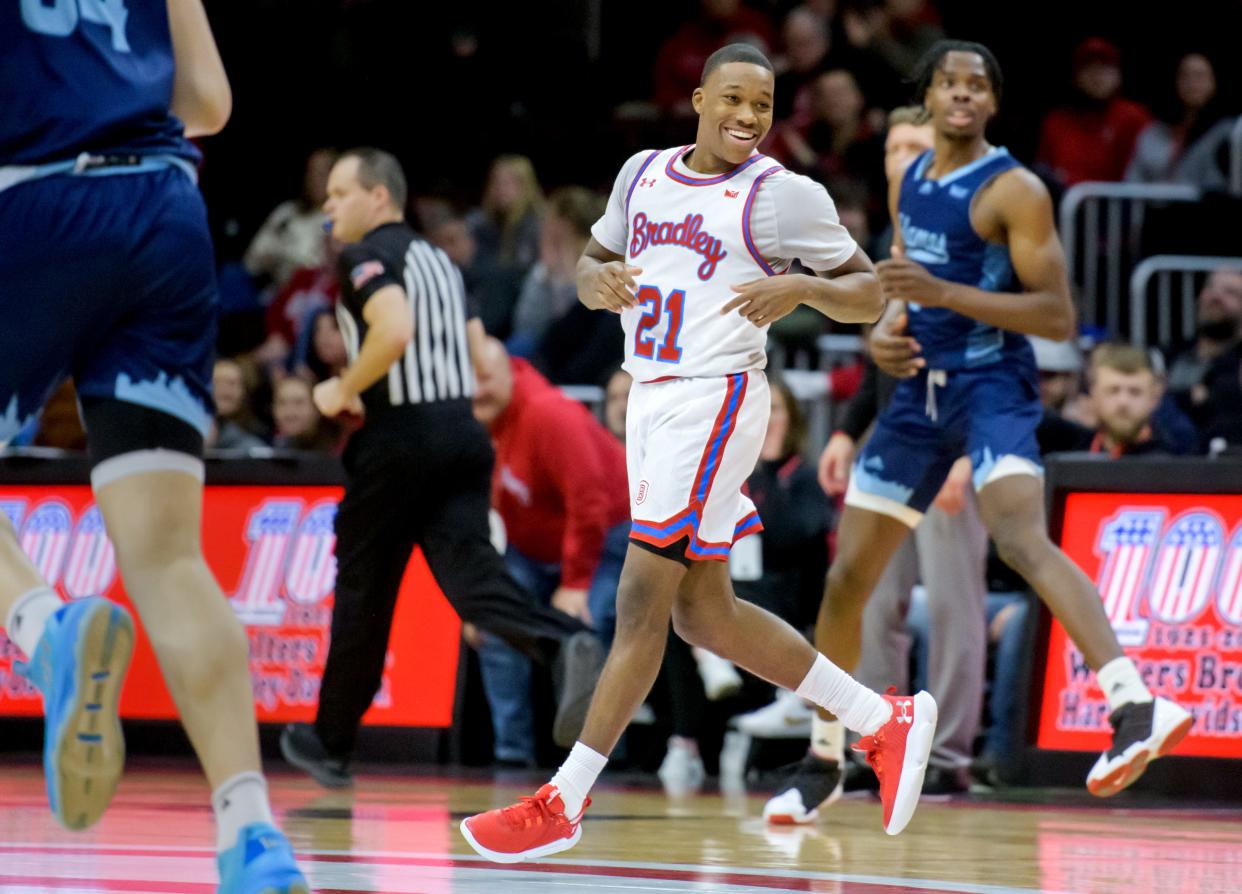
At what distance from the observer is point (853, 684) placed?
17.8 ft

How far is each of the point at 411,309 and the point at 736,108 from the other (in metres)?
2.20

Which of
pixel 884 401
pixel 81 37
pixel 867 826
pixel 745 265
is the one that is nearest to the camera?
pixel 81 37

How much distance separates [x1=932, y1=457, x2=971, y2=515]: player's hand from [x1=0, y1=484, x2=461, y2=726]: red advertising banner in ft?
7.49

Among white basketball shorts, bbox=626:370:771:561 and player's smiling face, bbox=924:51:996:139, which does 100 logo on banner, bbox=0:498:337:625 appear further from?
white basketball shorts, bbox=626:370:771:561

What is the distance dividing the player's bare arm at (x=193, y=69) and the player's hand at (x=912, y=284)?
2.95 m

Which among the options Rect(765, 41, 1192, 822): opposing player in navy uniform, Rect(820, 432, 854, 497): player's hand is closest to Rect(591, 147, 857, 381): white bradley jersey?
Rect(765, 41, 1192, 822): opposing player in navy uniform

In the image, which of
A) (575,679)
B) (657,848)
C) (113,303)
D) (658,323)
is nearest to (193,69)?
(113,303)

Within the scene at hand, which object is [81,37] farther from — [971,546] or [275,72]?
[275,72]

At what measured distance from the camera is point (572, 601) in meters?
8.19

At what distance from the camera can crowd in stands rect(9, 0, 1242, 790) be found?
326 inches

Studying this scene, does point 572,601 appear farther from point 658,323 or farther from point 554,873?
point 554,873

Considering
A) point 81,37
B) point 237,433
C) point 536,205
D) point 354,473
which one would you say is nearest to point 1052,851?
point 354,473

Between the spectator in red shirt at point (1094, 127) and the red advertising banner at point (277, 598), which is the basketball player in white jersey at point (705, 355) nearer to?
the red advertising banner at point (277, 598)

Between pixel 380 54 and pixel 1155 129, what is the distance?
5.07m
